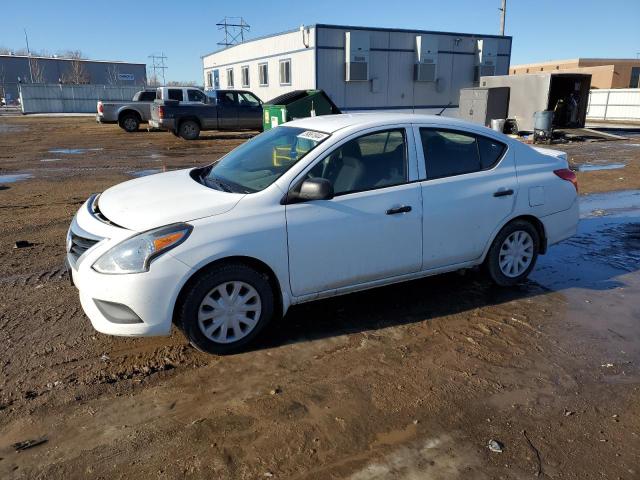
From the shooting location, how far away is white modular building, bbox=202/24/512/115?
2252cm

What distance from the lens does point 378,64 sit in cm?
2355

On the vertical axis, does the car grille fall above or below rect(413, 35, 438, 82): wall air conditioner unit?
below

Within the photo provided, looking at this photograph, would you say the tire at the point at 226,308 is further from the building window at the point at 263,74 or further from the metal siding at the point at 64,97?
the metal siding at the point at 64,97

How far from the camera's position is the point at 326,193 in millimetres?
3771

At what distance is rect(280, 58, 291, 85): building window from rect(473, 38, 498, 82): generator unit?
9327 millimetres

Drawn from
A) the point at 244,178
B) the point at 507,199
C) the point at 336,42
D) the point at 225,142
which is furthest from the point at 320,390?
the point at 336,42

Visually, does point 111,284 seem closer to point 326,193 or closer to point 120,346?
point 120,346

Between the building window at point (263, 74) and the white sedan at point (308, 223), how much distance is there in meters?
23.3

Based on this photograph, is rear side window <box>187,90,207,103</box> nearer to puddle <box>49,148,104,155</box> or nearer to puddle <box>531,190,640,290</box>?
puddle <box>49,148,104,155</box>

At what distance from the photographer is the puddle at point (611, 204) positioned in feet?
27.1

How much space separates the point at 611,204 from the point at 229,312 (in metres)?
7.71

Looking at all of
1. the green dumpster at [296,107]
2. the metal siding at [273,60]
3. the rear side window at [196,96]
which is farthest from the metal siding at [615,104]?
the rear side window at [196,96]

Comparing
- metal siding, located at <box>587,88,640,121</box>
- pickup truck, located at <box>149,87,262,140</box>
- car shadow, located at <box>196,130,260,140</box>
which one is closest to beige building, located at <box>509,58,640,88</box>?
metal siding, located at <box>587,88,640,121</box>

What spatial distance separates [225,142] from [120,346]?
53.9 ft
